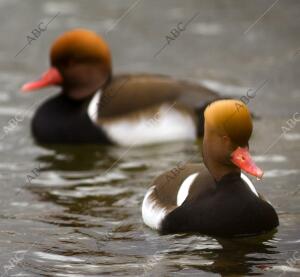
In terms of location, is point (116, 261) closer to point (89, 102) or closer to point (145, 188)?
point (145, 188)

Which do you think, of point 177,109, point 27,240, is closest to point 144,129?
point 177,109

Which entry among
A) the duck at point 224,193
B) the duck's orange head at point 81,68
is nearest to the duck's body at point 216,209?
the duck at point 224,193

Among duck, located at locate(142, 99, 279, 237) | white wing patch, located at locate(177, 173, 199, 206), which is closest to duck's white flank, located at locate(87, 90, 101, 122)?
white wing patch, located at locate(177, 173, 199, 206)

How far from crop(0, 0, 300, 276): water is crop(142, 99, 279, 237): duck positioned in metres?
0.10

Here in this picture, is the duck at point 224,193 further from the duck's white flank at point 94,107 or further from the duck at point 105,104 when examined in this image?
the duck's white flank at point 94,107

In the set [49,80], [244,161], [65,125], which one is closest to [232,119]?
[244,161]

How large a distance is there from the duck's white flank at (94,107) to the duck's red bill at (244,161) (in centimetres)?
350

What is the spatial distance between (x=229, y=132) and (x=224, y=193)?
41cm

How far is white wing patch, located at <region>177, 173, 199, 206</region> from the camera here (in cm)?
824

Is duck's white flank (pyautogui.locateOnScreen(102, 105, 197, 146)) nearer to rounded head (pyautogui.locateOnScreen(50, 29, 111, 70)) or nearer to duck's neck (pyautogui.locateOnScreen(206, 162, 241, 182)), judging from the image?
rounded head (pyautogui.locateOnScreen(50, 29, 111, 70))

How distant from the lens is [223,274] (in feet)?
24.6

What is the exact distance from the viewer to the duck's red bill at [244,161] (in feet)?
26.1

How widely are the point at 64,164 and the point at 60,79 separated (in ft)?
4.19

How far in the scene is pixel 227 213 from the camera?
26.4ft
